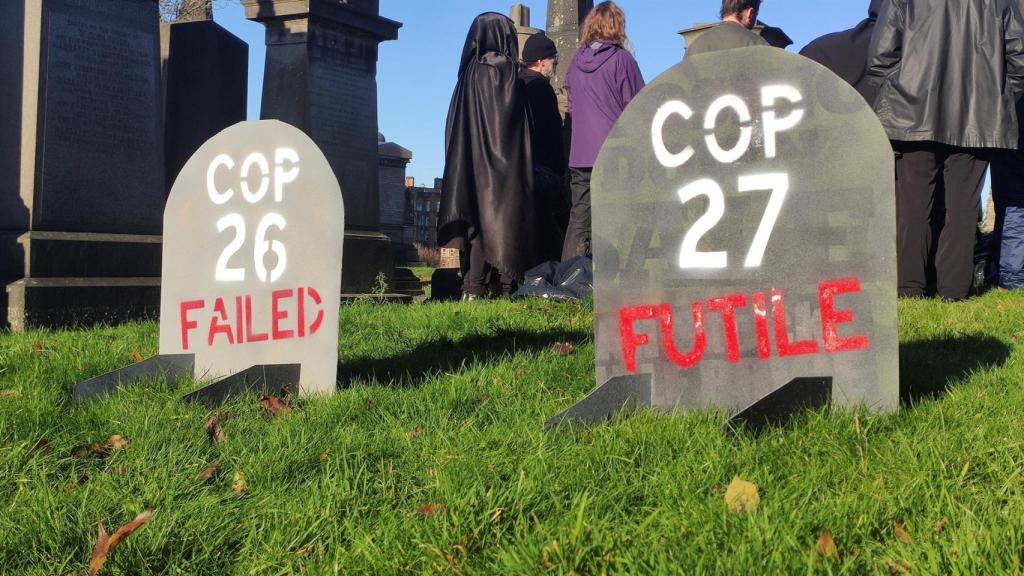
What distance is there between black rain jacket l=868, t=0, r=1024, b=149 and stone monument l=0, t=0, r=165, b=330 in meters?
5.42

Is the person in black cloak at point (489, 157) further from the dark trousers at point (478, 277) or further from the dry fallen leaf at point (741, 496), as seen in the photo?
the dry fallen leaf at point (741, 496)

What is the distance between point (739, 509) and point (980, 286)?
586 centimetres

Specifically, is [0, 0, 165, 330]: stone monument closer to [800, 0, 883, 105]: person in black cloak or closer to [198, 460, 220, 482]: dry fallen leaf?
[198, 460, 220, 482]: dry fallen leaf

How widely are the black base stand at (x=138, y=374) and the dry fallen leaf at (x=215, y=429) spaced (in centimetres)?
65

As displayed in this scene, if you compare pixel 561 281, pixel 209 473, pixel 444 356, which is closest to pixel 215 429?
pixel 209 473

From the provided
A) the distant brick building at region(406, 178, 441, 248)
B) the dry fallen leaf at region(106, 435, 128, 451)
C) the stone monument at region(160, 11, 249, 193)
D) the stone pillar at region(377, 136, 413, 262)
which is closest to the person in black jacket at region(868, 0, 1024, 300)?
the dry fallen leaf at region(106, 435, 128, 451)

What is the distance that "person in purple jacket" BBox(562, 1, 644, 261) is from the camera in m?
6.57

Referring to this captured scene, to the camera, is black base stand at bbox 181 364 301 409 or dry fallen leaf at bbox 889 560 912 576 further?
black base stand at bbox 181 364 301 409

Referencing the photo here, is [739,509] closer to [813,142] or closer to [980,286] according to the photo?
[813,142]

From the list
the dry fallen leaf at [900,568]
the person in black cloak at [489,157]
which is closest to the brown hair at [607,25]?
the person in black cloak at [489,157]

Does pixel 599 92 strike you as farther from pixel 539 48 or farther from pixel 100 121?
pixel 100 121

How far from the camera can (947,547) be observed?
1.71m

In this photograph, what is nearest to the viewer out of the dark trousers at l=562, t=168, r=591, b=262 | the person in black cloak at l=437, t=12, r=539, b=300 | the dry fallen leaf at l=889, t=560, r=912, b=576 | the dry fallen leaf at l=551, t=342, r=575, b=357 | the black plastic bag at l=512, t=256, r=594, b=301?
the dry fallen leaf at l=889, t=560, r=912, b=576

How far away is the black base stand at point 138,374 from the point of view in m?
3.30
